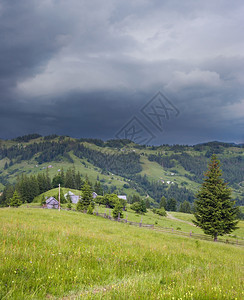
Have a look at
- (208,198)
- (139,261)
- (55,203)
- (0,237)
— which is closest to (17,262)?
(0,237)

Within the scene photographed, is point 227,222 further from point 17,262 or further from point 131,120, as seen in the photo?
point 17,262

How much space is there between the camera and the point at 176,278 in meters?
4.85

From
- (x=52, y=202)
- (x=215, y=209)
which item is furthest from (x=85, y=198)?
(x=215, y=209)

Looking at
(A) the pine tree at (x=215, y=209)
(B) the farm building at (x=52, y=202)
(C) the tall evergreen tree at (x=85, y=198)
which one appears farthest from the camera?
(B) the farm building at (x=52, y=202)

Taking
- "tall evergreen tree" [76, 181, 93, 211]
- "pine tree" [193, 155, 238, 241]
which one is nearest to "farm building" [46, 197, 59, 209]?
"tall evergreen tree" [76, 181, 93, 211]

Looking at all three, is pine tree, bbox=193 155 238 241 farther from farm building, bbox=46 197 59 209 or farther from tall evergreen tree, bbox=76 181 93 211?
farm building, bbox=46 197 59 209

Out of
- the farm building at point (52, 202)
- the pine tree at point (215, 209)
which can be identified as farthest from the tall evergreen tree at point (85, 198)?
the pine tree at point (215, 209)

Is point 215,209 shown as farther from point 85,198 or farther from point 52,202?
point 52,202

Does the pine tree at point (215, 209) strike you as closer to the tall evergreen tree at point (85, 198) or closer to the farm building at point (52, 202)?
the tall evergreen tree at point (85, 198)

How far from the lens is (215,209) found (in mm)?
32156

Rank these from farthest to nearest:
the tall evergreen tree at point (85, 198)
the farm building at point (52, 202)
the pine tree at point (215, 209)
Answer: the farm building at point (52, 202) < the tall evergreen tree at point (85, 198) < the pine tree at point (215, 209)

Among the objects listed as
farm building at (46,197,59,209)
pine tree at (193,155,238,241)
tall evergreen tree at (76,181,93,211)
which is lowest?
farm building at (46,197,59,209)

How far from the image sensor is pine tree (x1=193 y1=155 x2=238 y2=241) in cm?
3209

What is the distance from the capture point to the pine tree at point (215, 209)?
105ft
